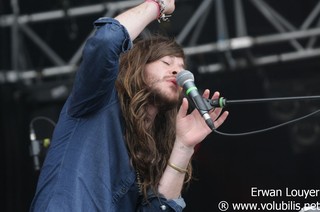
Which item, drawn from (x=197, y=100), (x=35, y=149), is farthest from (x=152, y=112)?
(x=35, y=149)

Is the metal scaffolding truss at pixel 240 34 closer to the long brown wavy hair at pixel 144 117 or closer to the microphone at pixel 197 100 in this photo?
the long brown wavy hair at pixel 144 117

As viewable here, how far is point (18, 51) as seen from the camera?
348cm

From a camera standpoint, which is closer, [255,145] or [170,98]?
[170,98]

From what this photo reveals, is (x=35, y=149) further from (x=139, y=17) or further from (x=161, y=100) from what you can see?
(x=139, y=17)

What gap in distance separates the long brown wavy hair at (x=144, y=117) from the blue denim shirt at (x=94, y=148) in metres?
0.05

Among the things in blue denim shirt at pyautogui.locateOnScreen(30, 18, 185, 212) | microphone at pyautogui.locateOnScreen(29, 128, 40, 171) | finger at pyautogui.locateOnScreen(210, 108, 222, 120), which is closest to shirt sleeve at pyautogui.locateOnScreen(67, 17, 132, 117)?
blue denim shirt at pyautogui.locateOnScreen(30, 18, 185, 212)

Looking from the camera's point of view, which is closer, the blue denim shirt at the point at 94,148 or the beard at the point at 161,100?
the blue denim shirt at the point at 94,148

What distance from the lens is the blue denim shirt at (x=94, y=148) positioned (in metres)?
1.86

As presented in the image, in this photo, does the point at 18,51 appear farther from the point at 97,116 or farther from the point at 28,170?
the point at 97,116

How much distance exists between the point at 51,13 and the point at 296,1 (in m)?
1.29

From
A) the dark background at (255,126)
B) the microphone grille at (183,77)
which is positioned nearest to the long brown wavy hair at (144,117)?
the microphone grille at (183,77)

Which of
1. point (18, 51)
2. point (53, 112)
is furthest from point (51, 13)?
point (53, 112)

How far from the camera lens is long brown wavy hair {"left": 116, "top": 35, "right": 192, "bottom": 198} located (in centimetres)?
212

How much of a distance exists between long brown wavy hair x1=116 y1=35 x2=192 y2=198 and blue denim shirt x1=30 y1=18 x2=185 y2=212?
5 centimetres
